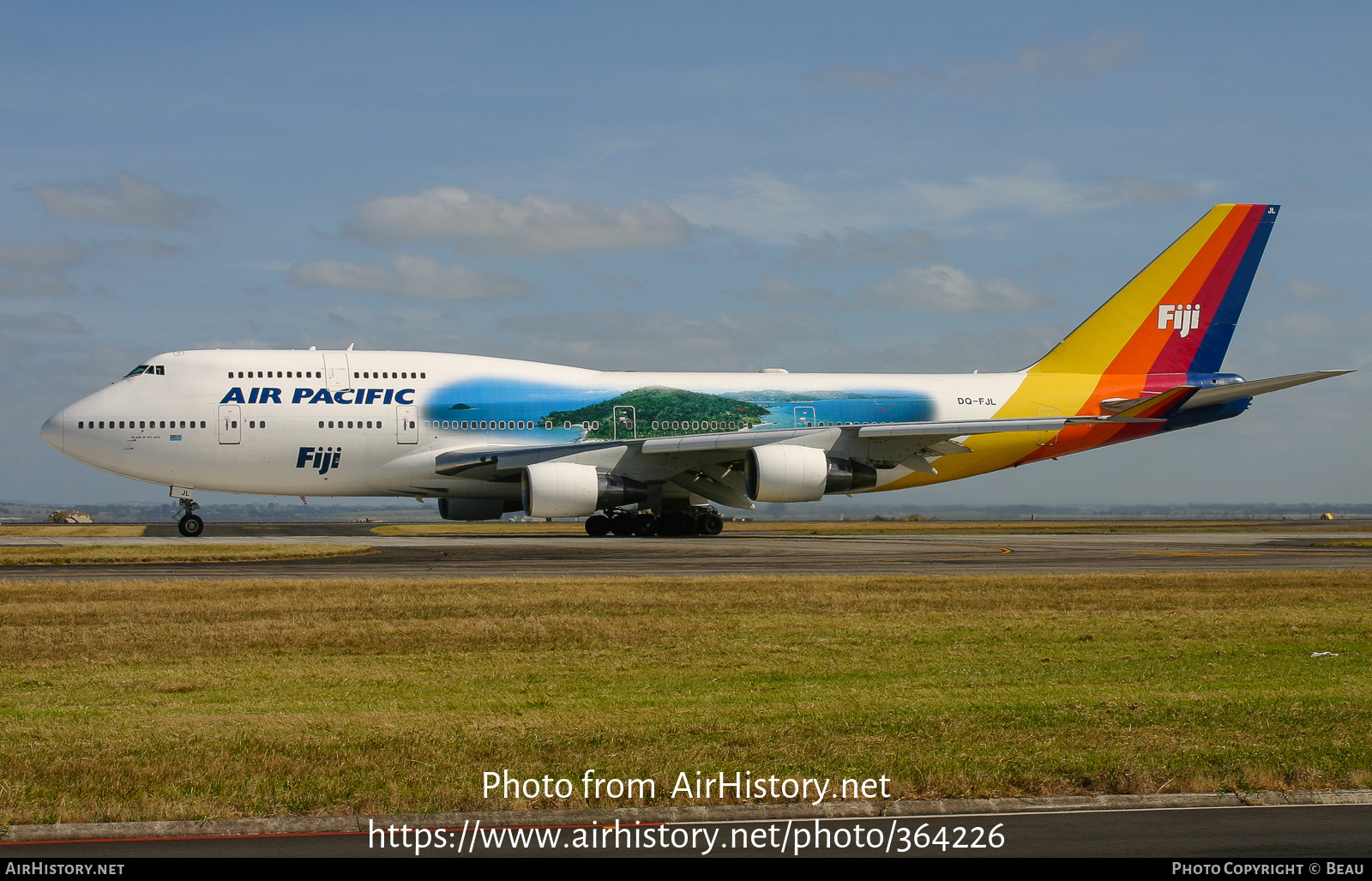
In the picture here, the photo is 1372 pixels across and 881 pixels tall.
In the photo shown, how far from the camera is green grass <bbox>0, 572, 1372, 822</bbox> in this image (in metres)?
7.13

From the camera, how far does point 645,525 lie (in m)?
35.7

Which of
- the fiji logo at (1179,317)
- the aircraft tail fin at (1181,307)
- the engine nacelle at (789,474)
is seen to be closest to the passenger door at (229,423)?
the engine nacelle at (789,474)

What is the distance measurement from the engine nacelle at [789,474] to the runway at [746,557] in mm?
1402

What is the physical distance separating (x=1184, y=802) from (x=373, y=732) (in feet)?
17.3

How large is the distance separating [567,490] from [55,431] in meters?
14.0

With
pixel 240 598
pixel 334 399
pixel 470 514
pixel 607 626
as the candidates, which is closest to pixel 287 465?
pixel 334 399

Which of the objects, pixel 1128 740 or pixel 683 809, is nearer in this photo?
pixel 683 809

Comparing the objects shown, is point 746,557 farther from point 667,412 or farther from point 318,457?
point 318,457

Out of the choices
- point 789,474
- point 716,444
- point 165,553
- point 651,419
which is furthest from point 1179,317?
point 165,553

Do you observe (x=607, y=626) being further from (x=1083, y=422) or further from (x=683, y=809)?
(x=1083, y=422)

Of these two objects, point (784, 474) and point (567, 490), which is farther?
point (784, 474)

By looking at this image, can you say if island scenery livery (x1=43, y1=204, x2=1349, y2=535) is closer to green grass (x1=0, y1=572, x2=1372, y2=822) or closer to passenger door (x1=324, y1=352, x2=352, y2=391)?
passenger door (x1=324, y1=352, x2=352, y2=391)
